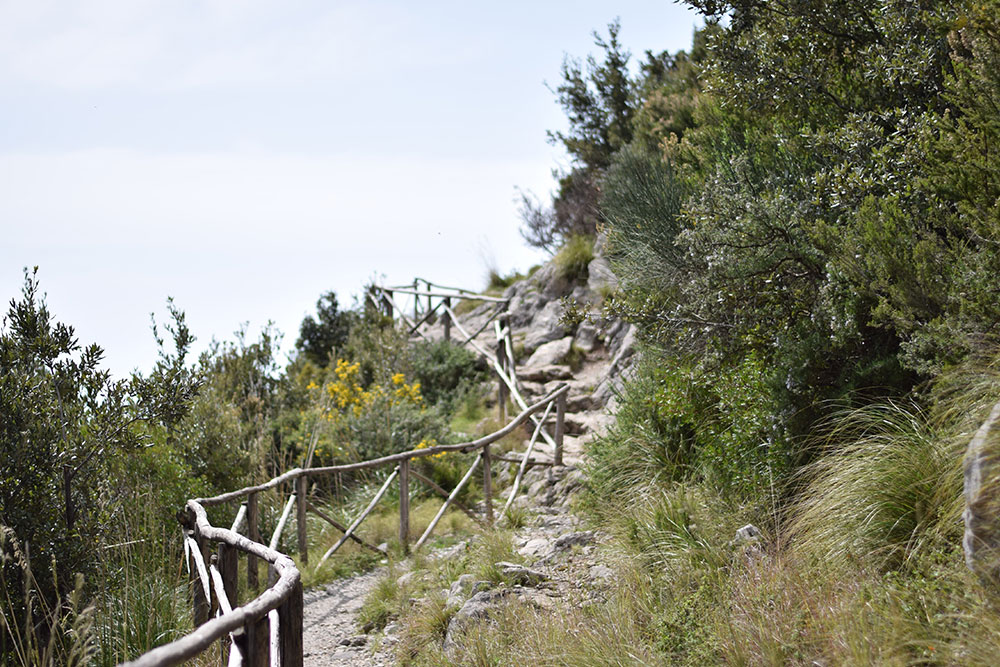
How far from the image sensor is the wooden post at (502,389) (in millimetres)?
13066

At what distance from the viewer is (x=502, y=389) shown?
44.0 ft

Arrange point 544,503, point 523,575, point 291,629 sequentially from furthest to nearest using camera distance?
point 544,503 → point 523,575 → point 291,629

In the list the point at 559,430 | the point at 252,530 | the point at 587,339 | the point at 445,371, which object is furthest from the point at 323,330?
the point at 252,530

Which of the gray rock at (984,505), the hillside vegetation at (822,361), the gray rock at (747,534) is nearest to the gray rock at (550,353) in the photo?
the hillside vegetation at (822,361)

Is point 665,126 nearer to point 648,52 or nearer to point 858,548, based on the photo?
point 648,52

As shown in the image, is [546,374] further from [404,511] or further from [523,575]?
[523,575]

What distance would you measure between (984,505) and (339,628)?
461 centimetres

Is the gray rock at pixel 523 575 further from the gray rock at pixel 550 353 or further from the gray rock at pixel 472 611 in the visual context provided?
the gray rock at pixel 550 353

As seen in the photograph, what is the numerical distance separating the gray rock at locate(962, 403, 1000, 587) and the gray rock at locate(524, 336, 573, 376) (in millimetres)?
11052

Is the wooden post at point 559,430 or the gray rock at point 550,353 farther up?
the gray rock at point 550,353

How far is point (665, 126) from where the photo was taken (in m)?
13.1

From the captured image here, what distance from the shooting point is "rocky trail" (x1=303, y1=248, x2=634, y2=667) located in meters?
5.62

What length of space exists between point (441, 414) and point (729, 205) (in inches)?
307

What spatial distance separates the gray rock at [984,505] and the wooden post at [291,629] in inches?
105
